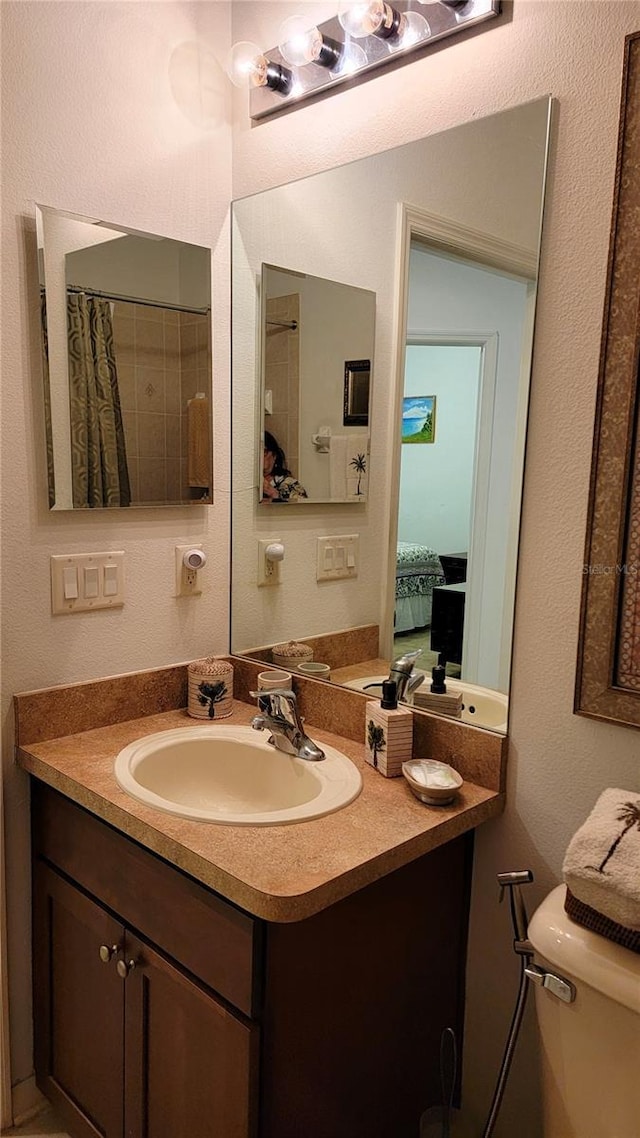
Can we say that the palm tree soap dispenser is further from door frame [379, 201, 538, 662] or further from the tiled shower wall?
the tiled shower wall

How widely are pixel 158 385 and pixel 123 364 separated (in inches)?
3.6

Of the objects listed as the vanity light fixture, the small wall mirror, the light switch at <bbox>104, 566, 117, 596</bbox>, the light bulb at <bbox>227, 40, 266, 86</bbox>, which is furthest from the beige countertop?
the light bulb at <bbox>227, 40, 266, 86</bbox>

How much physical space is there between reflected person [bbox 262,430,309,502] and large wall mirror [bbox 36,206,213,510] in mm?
129

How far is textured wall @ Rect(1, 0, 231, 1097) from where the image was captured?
1402 mm

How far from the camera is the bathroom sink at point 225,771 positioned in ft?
4.65

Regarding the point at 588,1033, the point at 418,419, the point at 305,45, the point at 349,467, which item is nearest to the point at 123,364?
the point at 349,467

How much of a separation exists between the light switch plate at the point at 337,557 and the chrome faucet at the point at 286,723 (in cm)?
32

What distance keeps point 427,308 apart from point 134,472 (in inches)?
26.4

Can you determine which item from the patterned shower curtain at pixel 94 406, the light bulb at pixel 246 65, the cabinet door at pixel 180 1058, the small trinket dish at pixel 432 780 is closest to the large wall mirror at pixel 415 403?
the small trinket dish at pixel 432 780

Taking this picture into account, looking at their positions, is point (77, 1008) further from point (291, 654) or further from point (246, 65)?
point (246, 65)

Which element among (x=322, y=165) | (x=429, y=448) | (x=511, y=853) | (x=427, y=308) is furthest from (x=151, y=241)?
(x=511, y=853)

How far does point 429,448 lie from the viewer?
56.4 inches

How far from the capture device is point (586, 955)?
96 cm

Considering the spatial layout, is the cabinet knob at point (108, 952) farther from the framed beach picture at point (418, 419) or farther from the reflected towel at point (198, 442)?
the framed beach picture at point (418, 419)
